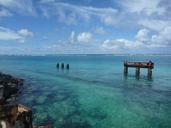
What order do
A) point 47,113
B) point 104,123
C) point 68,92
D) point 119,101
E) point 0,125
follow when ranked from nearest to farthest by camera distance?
point 0,125 → point 104,123 → point 47,113 → point 119,101 → point 68,92

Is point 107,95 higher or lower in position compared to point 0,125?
lower

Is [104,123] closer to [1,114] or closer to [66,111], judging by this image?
[66,111]

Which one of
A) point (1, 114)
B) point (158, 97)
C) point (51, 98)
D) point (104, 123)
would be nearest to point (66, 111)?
point (104, 123)

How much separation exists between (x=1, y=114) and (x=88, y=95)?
30.0 metres

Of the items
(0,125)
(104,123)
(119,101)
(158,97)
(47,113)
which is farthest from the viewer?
(158,97)

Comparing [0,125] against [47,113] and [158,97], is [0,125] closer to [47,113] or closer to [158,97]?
[47,113]

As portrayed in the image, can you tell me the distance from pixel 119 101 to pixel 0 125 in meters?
27.1

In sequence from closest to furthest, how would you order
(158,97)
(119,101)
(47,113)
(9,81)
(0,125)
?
(0,125)
(47,113)
(119,101)
(158,97)
(9,81)

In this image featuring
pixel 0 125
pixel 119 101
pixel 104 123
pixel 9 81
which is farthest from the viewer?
pixel 9 81

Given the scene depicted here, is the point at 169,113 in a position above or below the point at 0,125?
below

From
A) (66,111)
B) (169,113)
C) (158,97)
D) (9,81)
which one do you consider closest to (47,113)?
(66,111)

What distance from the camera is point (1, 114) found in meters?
7.91

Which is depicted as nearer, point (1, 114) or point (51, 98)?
point (1, 114)

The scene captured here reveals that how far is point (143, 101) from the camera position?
3347 cm
